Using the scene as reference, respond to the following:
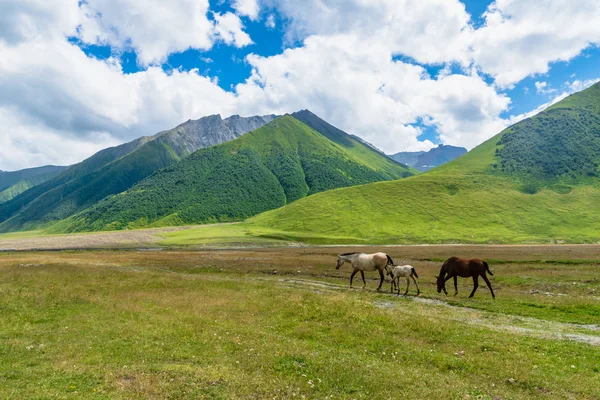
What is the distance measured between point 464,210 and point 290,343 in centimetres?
15932

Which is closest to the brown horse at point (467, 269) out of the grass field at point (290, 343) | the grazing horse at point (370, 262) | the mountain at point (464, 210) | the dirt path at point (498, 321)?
the grass field at point (290, 343)

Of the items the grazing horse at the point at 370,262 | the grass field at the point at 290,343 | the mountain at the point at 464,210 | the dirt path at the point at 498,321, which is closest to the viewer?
the grass field at the point at 290,343

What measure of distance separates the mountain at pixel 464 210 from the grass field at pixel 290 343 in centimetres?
9576

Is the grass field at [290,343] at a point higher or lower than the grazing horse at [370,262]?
lower

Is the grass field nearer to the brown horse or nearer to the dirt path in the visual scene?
the dirt path

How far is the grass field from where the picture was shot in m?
12.3

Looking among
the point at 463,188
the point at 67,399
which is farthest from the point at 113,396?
the point at 463,188

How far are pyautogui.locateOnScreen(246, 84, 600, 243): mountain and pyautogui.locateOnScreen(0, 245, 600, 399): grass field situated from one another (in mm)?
95762

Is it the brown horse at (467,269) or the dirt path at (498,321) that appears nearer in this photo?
the dirt path at (498,321)

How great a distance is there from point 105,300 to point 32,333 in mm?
8424

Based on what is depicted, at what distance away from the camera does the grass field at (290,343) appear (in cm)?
1232

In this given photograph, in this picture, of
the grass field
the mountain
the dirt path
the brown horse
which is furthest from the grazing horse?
the mountain

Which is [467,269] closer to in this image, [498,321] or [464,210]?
[498,321]

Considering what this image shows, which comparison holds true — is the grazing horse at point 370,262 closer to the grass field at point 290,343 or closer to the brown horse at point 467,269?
the grass field at point 290,343
